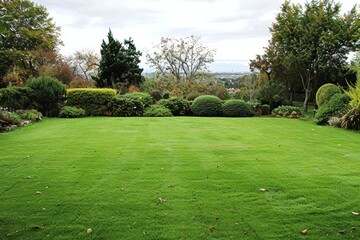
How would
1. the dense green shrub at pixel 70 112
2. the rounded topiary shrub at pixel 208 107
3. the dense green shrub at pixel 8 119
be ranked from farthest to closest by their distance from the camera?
the rounded topiary shrub at pixel 208 107
the dense green shrub at pixel 70 112
the dense green shrub at pixel 8 119

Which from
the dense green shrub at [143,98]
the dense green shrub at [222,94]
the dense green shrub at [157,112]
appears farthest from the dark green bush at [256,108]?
the dense green shrub at [143,98]

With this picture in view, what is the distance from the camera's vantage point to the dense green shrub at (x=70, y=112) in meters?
14.0

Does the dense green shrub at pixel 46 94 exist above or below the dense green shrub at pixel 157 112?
above

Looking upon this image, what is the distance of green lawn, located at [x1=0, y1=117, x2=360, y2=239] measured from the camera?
9.89 ft

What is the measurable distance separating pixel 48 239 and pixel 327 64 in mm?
18304

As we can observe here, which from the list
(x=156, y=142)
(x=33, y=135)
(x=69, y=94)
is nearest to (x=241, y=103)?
(x=69, y=94)

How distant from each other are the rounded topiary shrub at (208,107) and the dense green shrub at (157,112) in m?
1.75

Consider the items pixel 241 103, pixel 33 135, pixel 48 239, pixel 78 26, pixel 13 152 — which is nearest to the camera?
pixel 48 239

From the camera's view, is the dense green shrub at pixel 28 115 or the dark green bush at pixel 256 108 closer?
the dense green shrub at pixel 28 115

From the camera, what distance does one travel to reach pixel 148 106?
17.0 m

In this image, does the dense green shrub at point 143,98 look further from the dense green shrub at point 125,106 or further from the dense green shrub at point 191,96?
the dense green shrub at point 191,96

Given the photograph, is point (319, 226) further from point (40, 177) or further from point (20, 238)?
point (40, 177)

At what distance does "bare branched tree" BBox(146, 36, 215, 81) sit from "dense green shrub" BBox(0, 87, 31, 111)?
1271 cm

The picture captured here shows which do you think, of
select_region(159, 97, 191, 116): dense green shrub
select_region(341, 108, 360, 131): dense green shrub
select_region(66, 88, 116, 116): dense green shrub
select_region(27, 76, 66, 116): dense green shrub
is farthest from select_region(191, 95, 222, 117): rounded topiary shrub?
select_region(27, 76, 66, 116): dense green shrub
